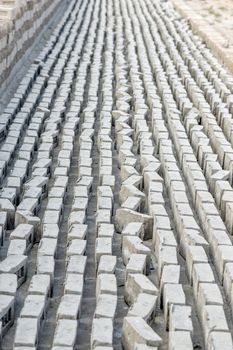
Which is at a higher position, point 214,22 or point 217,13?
point 214,22

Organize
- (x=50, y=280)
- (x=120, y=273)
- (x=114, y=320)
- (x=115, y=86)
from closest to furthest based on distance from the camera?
(x=114, y=320), (x=50, y=280), (x=120, y=273), (x=115, y=86)

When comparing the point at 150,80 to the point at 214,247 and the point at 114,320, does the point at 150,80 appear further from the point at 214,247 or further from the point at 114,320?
the point at 114,320

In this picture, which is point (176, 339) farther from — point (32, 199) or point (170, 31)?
point (170, 31)

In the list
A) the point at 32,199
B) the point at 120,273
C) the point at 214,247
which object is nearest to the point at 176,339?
the point at 120,273

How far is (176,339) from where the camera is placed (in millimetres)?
3875

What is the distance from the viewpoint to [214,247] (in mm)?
5062

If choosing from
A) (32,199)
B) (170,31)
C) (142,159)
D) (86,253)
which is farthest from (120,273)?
(170,31)

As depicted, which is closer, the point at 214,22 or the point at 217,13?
the point at 214,22

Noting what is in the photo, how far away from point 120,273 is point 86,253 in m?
0.39

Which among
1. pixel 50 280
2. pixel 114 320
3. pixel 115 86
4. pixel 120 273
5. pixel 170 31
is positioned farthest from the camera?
pixel 170 31

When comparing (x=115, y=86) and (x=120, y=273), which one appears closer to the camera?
(x=120, y=273)

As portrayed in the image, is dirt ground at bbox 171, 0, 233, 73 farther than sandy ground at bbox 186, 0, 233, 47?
No

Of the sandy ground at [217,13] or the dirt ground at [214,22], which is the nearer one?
the dirt ground at [214,22]

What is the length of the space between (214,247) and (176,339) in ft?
4.28
